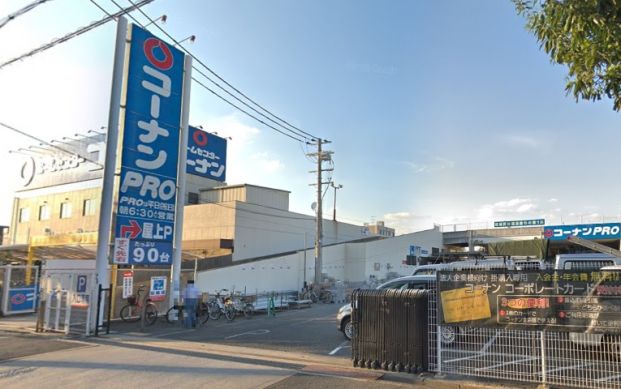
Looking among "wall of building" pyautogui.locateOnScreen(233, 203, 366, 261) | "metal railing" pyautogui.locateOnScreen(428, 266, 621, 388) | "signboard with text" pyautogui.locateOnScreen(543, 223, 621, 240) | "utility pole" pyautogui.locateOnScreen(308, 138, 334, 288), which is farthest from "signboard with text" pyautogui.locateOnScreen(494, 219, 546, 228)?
"metal railing" pyautogui.locateOnScreen(428, 266, 621, 388)

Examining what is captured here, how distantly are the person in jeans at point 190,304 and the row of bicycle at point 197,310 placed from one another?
732 millimetres

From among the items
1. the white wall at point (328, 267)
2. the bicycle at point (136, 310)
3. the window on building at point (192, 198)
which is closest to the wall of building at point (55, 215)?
the window on building at point (192, 198)

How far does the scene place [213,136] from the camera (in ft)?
86.8

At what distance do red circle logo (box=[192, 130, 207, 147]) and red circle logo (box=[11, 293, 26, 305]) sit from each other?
1100cm

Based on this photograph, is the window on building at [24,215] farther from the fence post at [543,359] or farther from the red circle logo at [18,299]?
the fence post at [543,359]

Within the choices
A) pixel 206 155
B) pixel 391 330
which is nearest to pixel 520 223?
pixel 206 155

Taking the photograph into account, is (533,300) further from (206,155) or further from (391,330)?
(206,155)

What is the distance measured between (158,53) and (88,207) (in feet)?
106

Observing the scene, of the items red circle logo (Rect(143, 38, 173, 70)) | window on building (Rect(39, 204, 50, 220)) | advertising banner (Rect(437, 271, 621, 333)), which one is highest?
red circle logo (Rect(143, 38, 173, 70))

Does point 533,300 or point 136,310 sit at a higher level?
point 533,300

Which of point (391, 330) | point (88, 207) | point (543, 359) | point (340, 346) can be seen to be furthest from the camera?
point (88, 207)

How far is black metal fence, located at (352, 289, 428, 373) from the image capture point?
28.2ft

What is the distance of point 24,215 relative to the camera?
2046 inches

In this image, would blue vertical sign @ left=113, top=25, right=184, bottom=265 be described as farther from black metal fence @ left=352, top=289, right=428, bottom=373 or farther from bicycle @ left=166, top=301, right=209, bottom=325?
black metal fence @ left=352, top=289, right=428, bottom=373
